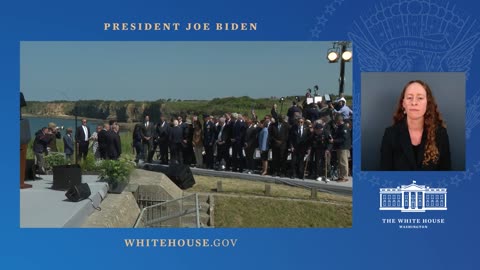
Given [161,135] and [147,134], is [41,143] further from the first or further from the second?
[161,135]

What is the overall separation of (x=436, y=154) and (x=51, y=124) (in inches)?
152

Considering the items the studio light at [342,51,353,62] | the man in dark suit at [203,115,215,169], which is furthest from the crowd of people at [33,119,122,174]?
the studio light at [342,51,353,62]

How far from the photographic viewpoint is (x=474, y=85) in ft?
21.3

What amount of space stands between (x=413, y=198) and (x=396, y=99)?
1.00 metres

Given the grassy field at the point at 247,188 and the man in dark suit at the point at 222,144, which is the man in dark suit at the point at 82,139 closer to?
the grassy field at the point at 247,188

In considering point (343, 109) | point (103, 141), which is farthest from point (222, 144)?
point (343, 109)

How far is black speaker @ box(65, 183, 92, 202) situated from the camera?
6.54 meters

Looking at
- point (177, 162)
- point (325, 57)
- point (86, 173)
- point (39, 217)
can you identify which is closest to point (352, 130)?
point (325, 57)

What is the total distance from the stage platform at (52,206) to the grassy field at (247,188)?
1016 millimetres

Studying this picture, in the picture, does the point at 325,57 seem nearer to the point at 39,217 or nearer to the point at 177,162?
the point at 177,162

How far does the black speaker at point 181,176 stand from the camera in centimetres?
691

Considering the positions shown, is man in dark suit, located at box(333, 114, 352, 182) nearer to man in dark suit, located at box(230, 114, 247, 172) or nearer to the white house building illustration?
the white house building illustration

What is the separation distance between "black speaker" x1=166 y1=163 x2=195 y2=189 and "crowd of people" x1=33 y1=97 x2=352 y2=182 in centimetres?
8

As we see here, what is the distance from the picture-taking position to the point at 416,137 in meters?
6.56
